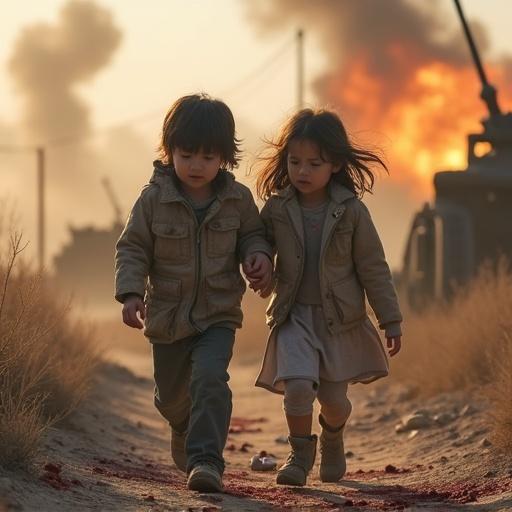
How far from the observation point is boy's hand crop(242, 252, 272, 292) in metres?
6.71

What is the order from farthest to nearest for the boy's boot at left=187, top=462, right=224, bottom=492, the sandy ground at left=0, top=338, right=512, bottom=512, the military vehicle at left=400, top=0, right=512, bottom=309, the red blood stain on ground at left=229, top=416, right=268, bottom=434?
the military vehicle at left=400, top=0, right=512, bottom=309
the red blood stain on ground at left=229, top=416, right=268, bottom=434
the boy's boot at left=187, top=462, right=224, bottom=492
the sandy ground at left=0, top=338, right=512, bottom=512

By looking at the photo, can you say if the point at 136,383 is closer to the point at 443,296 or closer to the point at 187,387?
the point at 443,296

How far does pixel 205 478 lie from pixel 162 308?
0.90 metres

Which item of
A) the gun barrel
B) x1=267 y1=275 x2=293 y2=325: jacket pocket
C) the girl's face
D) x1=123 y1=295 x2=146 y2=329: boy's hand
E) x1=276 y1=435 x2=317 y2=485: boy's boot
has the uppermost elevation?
the gun barrel

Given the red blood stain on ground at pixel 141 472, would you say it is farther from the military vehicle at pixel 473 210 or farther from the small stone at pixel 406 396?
the military vehicle at pixel 473 210

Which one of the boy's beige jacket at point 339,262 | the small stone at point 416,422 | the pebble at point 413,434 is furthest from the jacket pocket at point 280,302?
the small stone at point 416,422

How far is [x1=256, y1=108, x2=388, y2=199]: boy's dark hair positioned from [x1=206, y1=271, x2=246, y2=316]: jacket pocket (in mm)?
585

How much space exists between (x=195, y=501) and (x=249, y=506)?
244 mm

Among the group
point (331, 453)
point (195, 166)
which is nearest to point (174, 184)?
point (195, 166)

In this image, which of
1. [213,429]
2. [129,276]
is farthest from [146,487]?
[129,276]

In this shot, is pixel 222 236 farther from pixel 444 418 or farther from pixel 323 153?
pixel 444 418

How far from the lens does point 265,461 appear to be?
8352 mm

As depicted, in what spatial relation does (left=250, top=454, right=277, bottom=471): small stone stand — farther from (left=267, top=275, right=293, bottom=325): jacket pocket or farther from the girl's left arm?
the girl's left arm

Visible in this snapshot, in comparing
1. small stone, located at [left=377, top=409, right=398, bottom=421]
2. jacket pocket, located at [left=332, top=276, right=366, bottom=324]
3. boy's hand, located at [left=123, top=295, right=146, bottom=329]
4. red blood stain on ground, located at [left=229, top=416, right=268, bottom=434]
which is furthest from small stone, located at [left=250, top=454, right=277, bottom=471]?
small stone, located at [left=377, top=409, right=398, bottom=421]
